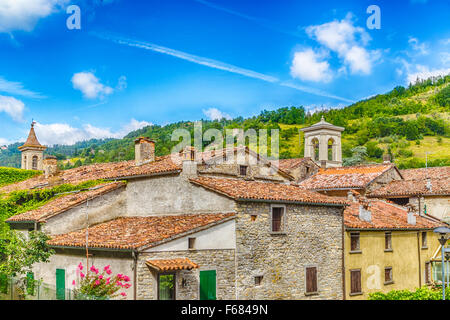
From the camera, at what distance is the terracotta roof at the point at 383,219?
74.1ft

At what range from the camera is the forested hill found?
78375 millimetres

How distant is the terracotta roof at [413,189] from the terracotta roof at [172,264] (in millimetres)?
20667

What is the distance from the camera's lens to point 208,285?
16125 mm

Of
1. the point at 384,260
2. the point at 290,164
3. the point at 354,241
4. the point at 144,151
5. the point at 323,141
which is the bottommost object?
the point at 384,260

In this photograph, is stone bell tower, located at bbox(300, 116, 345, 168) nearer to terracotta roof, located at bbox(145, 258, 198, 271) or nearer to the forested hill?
the forested hill

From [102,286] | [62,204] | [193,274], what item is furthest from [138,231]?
[62,204]

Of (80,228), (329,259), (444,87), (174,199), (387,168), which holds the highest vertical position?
(444,87)

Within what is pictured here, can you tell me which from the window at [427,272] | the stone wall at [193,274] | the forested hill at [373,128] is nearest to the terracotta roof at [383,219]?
the window at [427,272]

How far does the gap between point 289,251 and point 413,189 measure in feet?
54.2

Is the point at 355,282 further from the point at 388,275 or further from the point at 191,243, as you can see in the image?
the point at 191,243

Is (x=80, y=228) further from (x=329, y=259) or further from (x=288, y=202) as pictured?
(x=329, y=259)
